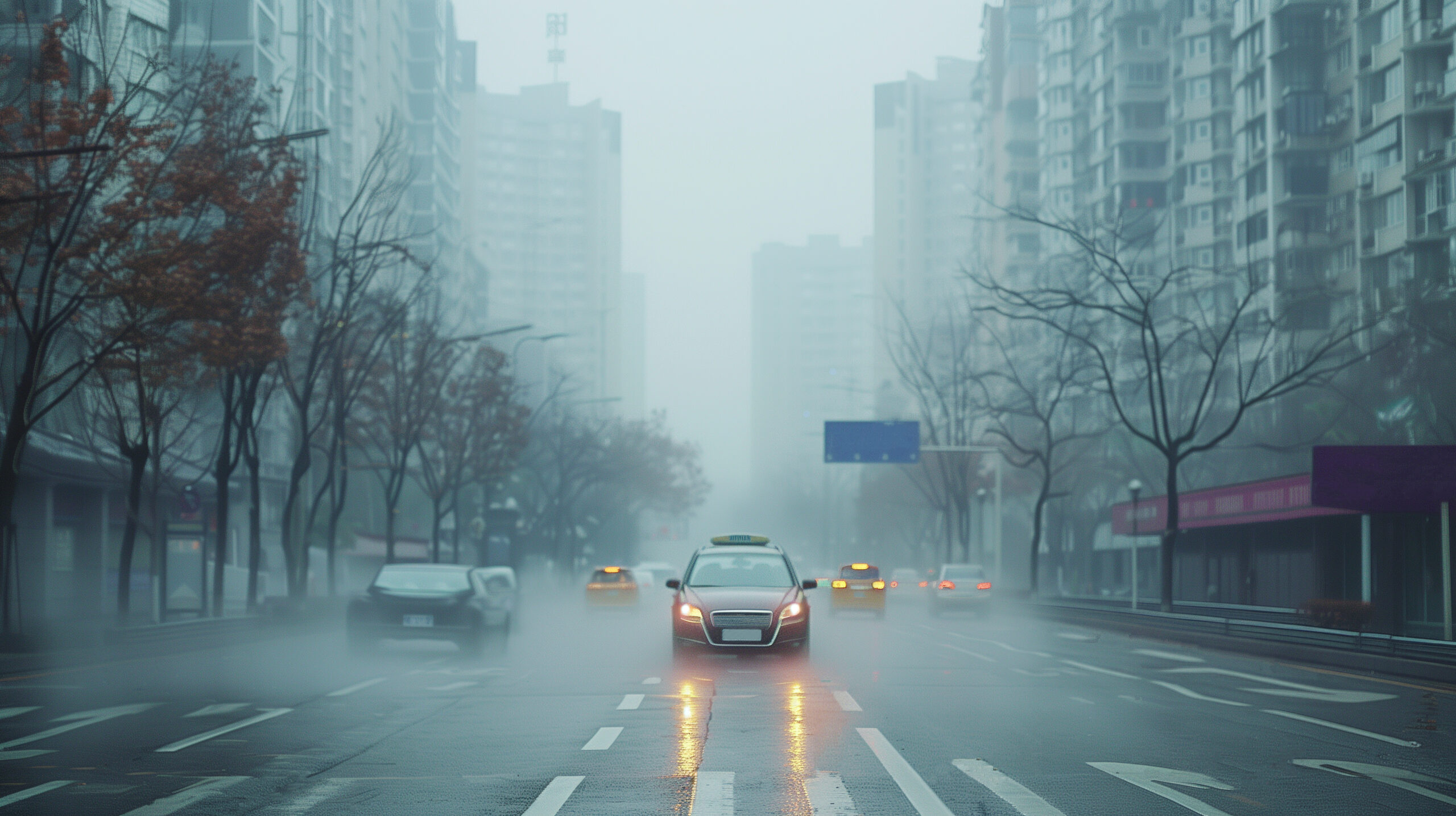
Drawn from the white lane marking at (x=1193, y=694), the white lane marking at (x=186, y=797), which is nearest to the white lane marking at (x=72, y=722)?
the white lane marking at (x=186, y=797)

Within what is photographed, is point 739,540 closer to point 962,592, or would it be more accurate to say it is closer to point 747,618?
point 747,618

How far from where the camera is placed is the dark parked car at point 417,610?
23.5m

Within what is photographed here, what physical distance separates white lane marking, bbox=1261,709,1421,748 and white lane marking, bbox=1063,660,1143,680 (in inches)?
195

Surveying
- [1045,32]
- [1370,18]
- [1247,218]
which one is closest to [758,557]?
[1370,18]

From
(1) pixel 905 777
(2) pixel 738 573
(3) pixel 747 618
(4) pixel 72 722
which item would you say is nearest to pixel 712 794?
(1) pixel 905 777

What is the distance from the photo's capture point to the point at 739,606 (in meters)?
20.9

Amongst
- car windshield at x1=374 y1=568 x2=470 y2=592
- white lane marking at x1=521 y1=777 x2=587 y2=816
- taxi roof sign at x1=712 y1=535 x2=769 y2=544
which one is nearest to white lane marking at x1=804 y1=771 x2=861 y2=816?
white lane marking at x1=521 y1=777 x2=587 y2=816

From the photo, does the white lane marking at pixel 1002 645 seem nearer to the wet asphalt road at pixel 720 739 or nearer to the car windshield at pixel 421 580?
the wet asphalt road at pixel 720 739

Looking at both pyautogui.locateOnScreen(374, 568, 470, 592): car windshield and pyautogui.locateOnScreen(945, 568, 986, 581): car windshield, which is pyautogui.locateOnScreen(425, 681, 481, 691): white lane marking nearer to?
pyautogui.locateOnScreen(374, 568, 470, 592): car windshield

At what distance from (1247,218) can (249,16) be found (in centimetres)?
4542

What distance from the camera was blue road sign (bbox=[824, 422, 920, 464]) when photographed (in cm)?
5753

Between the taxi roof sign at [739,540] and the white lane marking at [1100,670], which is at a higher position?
the taxi roof sign at [739,540]

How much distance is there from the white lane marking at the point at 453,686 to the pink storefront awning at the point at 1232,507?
64.2 ft

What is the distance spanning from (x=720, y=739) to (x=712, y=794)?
123 inches
